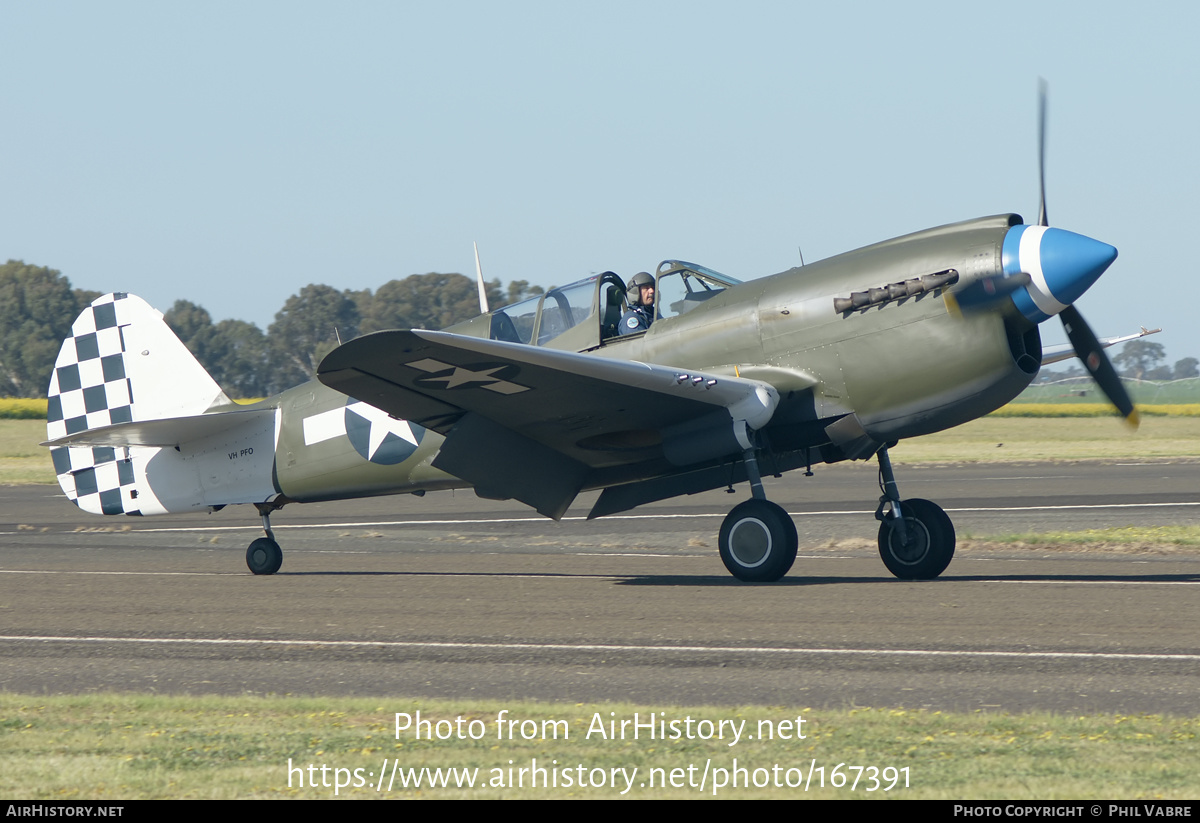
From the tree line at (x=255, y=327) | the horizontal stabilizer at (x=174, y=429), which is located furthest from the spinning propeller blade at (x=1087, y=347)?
the tree line at (x=255, y=327)

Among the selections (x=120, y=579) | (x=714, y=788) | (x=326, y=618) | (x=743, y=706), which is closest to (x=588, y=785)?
(x=714, y=788)

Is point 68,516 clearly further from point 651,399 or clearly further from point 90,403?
point 651,399

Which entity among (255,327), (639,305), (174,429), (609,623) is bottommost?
(609,623)

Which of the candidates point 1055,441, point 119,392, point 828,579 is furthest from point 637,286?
point 1055,441

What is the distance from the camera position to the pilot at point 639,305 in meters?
11.5

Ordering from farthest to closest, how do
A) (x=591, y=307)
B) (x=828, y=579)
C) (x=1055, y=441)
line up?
(x=1055, y=441)
(x=591, y=307)
(x=828, y=579)

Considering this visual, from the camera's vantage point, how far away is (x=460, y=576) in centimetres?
1247

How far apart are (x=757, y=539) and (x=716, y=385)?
4.60 feet

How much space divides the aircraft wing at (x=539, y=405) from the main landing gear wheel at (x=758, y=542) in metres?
0.58

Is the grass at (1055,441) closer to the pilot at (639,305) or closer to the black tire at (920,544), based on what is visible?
the black tire at (920,544)

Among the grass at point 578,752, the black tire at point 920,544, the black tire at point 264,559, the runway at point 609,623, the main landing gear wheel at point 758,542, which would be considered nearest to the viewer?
the grass at point 578,752

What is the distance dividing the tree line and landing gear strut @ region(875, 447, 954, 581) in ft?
213

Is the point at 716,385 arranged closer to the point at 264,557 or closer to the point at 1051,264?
the point at 1051,264

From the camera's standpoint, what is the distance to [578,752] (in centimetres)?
498
